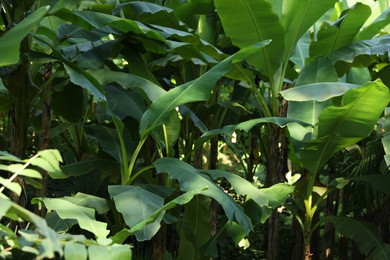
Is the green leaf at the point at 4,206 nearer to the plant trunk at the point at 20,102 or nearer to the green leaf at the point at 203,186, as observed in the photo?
the green leaf at the point at 203,186

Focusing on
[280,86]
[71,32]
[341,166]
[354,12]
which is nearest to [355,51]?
[354,12]

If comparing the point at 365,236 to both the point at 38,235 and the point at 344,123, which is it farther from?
the point at 38,235

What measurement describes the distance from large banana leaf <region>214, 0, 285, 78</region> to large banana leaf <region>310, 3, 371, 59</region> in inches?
19.7

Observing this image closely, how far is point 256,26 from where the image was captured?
495 centimetres

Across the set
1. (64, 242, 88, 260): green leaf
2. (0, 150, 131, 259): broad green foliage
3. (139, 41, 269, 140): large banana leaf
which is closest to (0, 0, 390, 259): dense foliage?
(139, 41, 269, 140): large banana leaf

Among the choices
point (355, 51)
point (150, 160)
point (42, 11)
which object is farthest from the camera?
point (150, 160)

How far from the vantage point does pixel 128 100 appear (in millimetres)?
4941

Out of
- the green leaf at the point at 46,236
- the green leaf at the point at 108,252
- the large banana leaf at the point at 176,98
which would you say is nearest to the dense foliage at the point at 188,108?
the large banana leaf at the point at 176,98

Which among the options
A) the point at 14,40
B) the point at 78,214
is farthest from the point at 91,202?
the point at 14,40

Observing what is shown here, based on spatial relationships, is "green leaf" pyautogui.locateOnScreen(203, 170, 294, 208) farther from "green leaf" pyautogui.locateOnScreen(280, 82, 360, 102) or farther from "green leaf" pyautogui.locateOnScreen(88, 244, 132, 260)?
"green leaf" pyautogui.locateOnScreen(88, 244, 132, 260)

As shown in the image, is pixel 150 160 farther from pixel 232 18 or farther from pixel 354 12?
pixel 354 12

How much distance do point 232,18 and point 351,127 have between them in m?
1.18

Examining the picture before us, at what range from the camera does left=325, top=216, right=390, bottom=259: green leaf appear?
16.4 feet

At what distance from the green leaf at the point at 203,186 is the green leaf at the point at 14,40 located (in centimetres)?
125
